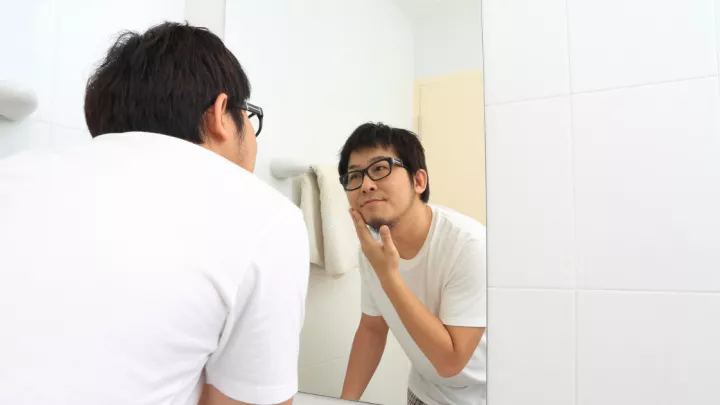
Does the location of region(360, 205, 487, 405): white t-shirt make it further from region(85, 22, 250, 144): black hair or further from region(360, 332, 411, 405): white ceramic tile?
region(85, 22, 250, 144): black hair

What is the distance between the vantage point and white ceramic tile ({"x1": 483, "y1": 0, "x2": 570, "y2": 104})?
0.85 metres

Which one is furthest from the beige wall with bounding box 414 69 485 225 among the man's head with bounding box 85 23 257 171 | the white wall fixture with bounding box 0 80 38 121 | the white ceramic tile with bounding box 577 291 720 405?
the white wall fixture with bounding box 0 80 38 121

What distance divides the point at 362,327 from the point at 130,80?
0.61m

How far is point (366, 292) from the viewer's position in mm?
1011

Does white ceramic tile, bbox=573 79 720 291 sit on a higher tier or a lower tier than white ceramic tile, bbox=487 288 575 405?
higher

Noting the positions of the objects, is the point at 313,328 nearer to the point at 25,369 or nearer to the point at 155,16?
the point at 25,369

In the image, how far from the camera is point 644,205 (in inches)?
30.4

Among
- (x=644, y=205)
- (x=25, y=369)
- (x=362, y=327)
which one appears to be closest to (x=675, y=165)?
(x=644, y=205)

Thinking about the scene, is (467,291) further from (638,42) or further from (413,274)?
(638,42)

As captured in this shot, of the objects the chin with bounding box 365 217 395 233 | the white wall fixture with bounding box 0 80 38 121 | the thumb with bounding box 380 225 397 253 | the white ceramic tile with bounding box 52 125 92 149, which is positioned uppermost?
the white wall fixture with bounding box 0 80 38 121

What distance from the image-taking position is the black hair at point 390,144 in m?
0.96

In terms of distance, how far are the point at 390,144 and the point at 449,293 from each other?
297 mm

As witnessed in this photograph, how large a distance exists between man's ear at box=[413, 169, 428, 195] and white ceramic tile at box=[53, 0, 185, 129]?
71 centimetres

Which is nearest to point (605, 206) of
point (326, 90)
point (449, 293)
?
point (449, 293)
